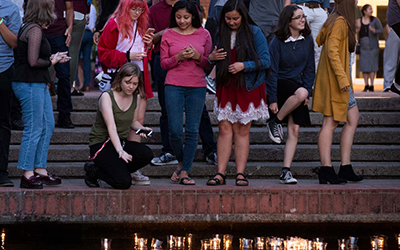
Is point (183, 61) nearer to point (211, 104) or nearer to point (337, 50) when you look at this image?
point (337, 50)

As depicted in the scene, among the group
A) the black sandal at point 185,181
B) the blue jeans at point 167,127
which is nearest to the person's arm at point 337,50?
the blue jeans at point 167,127

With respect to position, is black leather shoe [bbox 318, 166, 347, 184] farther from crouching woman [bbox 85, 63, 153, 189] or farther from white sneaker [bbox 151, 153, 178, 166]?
crouching woman [bbox 85, 63, 153, 189]

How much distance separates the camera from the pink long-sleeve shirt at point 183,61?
7.86m

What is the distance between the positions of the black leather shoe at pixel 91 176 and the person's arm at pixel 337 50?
2571 millimetres

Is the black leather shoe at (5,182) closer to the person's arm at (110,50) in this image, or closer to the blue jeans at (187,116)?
the person's arm at (110,50)

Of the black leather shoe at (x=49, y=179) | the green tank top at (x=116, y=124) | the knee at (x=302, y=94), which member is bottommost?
the black leather shoe at (x=49, y=179)

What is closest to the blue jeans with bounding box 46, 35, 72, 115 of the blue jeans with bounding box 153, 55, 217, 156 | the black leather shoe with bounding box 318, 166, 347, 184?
the blue jeans with bounding box 153, 55, 217, 156

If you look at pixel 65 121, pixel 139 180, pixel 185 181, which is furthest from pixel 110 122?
pixel 65 121

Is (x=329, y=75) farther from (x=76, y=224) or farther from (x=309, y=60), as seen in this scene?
(x=76, y=224)

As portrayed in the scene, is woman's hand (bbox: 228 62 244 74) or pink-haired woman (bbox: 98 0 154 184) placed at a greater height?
pink-haired woman (bbox: 98 0 154 184)

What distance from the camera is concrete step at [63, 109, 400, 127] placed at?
948cm

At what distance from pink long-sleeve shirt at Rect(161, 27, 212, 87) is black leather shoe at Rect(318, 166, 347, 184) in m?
1.51

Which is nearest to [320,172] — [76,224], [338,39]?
[338,39]

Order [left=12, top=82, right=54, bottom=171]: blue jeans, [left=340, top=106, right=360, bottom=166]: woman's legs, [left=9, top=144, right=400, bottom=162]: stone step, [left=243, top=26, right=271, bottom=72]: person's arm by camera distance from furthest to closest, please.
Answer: [left=9, top=144, right=400, bottom=162]: stone step → [left=340, top=106, right=360, bottom=166]: woman's legs → [left=243, top=26, right=271, bottom=72]: person's arm → [left=12, top=82, right=54, bottom=171]: blue jeans
